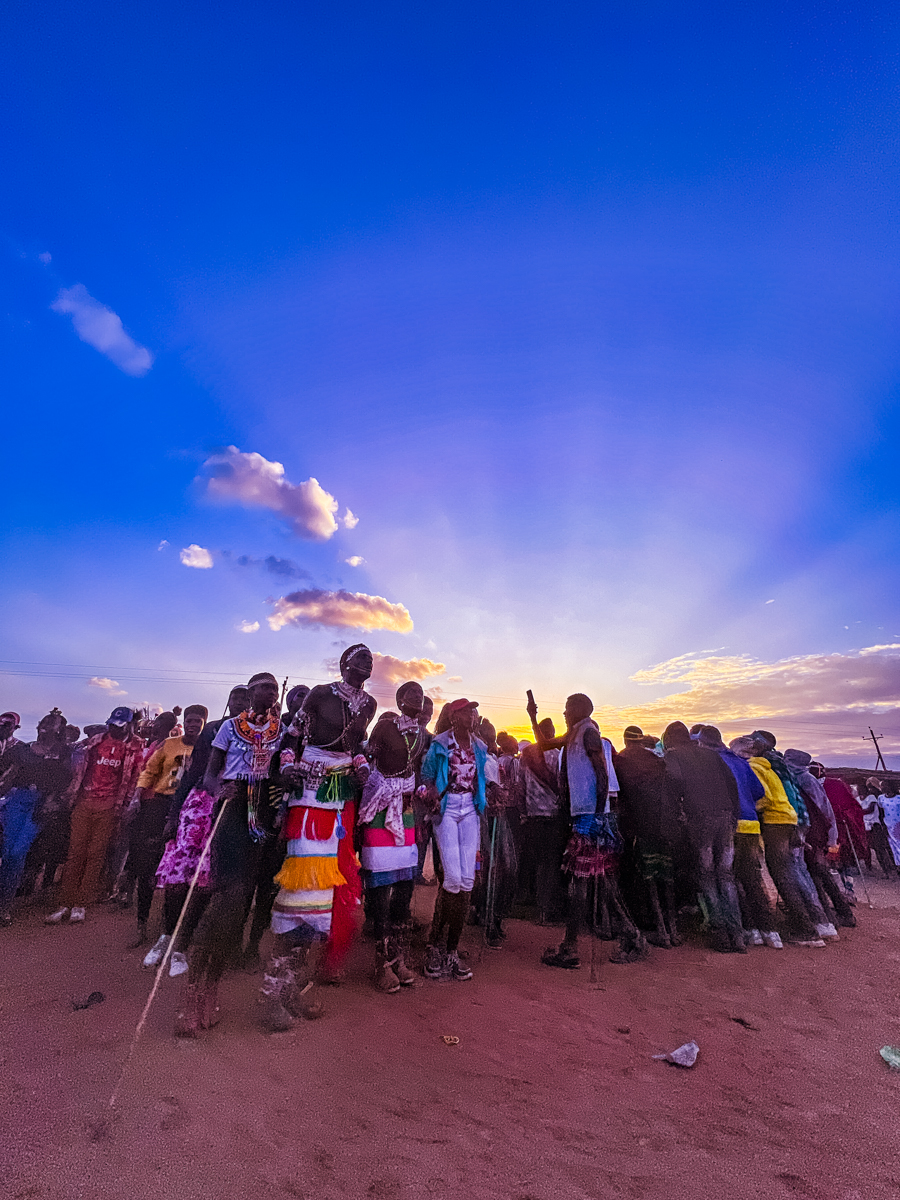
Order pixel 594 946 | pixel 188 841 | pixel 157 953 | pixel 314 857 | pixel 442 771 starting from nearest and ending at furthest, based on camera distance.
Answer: pixel 314 857 → pixel 188 841 → pixel 157 953 → pixel 442 771 → pixel 594 946

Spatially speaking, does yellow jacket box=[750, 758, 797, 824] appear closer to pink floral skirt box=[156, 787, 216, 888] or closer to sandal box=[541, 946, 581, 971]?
sandal box=[541, 946, 581, 971]

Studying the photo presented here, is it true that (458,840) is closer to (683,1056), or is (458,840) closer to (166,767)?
(683,1056)

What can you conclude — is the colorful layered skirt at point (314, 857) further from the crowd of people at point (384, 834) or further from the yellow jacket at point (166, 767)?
the yellow jacket at point (166, 767)

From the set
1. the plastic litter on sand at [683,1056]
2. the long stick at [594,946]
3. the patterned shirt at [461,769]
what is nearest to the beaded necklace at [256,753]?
the patterned shirt at [461,769]

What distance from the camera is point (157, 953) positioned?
4961 mm

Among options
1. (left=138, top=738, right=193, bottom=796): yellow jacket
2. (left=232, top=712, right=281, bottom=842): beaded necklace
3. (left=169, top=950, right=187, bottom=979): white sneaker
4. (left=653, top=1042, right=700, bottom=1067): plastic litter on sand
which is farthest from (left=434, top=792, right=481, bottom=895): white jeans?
(left=138, top=738, right=193, bottom=796): yellow jacket

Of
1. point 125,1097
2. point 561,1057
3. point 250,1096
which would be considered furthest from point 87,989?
point 561,1057

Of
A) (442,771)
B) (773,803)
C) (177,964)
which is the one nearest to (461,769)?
(442,771)

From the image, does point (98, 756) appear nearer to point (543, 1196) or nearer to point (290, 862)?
point (290, 862)

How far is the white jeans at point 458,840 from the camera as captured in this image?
16.1 ft

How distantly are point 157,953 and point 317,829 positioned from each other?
7.71ft

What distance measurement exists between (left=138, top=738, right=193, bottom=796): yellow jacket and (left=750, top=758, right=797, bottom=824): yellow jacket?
22.0 ft

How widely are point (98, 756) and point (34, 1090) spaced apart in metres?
4.42

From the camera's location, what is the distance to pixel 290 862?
3.94 m
